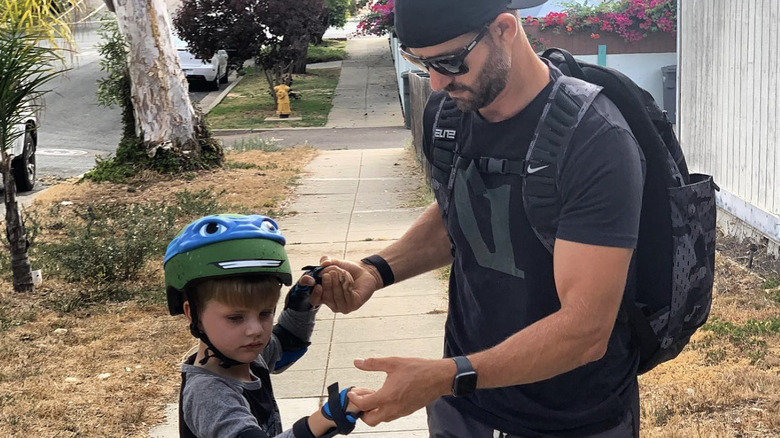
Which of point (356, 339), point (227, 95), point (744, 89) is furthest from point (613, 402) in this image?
point (227, 95)

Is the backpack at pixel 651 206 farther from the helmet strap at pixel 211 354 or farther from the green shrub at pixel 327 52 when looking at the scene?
the green shrub at pixel 327 52

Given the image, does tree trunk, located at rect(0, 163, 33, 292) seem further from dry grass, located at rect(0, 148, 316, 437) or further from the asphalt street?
the asphalt street

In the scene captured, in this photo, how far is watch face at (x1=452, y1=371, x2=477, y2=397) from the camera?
85.3 inches

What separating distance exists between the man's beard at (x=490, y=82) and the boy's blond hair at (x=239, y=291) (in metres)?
0.87

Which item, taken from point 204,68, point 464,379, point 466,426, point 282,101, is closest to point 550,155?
point 464,379

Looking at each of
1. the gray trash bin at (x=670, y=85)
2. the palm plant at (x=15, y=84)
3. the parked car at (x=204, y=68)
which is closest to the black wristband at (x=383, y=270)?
the palm plant at (x=15, y=84)

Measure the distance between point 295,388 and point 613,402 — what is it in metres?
3.50

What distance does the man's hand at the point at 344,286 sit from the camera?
3.04m

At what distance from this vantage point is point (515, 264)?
2.41 metres

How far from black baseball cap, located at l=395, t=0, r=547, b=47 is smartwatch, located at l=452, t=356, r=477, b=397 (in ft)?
2.52

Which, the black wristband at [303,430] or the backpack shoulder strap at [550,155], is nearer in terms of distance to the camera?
the backpack shoulder strap at [550,155]

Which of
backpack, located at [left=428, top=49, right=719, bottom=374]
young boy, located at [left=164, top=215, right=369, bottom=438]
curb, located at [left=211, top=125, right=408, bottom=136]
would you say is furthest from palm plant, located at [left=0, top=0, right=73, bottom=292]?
curb, located at [left=211, top=125, right=408, bottom=136]

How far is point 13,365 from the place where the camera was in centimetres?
639

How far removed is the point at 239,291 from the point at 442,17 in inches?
39.1
